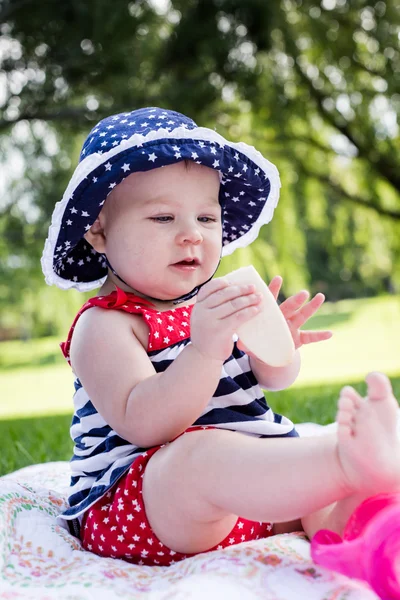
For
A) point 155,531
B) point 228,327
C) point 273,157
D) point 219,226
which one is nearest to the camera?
point 228,327

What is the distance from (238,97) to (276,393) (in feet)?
11.2

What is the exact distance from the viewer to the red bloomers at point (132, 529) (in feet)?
4.42

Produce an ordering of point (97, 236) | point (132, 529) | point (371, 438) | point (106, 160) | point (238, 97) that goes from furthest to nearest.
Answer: point (238, 97) < point (97, 236) < point (106, 160) < point (132, 529) < point (371, 438)

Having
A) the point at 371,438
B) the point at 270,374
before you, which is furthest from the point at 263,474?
the point at 270,374

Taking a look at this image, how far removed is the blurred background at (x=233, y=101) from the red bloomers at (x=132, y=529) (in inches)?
139

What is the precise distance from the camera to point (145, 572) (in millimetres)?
1305

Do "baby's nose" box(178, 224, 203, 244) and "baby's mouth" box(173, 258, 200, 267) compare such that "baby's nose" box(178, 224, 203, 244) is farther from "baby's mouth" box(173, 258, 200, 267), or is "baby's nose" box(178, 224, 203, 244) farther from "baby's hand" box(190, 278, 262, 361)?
"baby's hand" box(190, 278, 262, 361)

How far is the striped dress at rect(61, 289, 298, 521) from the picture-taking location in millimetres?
1448

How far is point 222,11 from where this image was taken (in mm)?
6484

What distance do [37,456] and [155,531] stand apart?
1.52 meters

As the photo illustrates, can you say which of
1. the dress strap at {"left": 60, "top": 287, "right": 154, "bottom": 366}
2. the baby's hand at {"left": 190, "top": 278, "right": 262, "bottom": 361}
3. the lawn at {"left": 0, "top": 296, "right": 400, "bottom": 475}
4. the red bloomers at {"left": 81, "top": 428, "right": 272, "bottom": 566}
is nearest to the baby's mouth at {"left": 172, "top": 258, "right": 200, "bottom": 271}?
the dress strap at {"left": 60, "top": 287, "right": 154, "bottom": 366}

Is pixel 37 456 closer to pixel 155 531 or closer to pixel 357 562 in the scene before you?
pixel 155 531

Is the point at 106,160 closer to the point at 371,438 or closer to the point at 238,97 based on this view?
the point at 371,438

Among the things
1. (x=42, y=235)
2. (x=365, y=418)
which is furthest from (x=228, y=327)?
(x=42, y=235)
